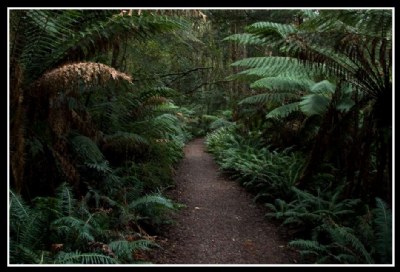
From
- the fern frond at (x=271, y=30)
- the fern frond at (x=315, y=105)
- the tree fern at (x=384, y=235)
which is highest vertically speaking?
the fern frond at (x=271, y=30)

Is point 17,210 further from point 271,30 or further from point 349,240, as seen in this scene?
point 271,30

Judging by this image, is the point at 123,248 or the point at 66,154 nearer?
the point at 123,248

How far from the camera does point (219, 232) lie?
4.89 meters

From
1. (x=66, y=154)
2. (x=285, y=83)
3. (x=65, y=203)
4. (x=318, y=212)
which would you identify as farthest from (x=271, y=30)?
(x=65, y=203)

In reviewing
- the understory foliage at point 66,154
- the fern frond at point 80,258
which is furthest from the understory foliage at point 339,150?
the fern frond at point 80,258

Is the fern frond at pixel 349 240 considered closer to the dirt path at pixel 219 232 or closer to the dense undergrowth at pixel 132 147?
the dense undergrowth at pixel 132 147

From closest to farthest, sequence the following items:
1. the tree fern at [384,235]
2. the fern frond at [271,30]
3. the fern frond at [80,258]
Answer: the fern frond at [80,258] < the tree fern at [384,235] < the fern frond at [271,30]

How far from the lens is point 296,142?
833cm

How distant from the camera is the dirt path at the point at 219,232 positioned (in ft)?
13.5

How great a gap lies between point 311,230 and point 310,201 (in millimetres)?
663

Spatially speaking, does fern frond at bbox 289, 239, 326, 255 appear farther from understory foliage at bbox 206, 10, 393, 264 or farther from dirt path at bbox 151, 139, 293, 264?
dirt path at bbox 151, 139, 293, 264

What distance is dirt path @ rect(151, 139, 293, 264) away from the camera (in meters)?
4.13

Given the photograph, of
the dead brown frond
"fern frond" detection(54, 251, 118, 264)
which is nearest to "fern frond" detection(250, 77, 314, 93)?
the dead brown frond

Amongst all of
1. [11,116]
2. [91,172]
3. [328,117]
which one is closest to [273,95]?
[328,117]
